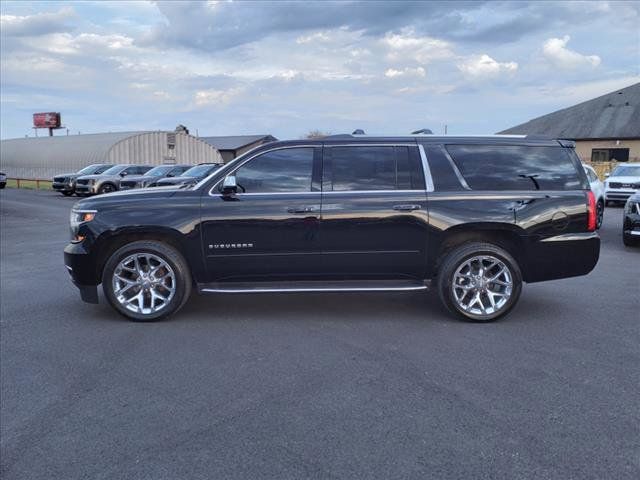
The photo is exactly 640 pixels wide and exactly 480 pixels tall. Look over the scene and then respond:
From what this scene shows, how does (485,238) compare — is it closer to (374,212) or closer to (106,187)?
(374,212)

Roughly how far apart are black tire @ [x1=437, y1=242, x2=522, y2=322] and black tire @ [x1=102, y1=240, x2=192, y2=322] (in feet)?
8.59

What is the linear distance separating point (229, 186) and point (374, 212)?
4.84 ft

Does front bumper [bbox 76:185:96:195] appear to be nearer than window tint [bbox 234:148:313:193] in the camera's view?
No

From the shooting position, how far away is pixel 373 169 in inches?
227

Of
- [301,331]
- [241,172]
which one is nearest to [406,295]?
[301,331]

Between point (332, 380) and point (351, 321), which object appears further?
point (351, 321)

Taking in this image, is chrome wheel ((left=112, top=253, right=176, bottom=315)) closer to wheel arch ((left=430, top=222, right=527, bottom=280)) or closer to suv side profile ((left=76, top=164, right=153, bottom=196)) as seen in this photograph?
wheel arch ((left=430, top=222, right=527, bottom=280))

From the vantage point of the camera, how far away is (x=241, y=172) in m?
5.79

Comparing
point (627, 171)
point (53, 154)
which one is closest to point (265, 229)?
point (627, 171)

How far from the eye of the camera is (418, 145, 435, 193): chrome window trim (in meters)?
5.74

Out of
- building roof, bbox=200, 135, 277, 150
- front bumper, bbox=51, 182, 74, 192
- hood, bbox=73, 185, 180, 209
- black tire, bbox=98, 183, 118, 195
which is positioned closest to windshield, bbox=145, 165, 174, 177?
black tire, bbox=98, 183, 118, 195

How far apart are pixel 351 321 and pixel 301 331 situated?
61cm

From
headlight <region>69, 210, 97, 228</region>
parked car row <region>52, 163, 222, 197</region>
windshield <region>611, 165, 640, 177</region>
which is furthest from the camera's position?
parked car row <region>52, 163, 222, 197</region>

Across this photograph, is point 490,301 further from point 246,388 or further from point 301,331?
point 246,388
